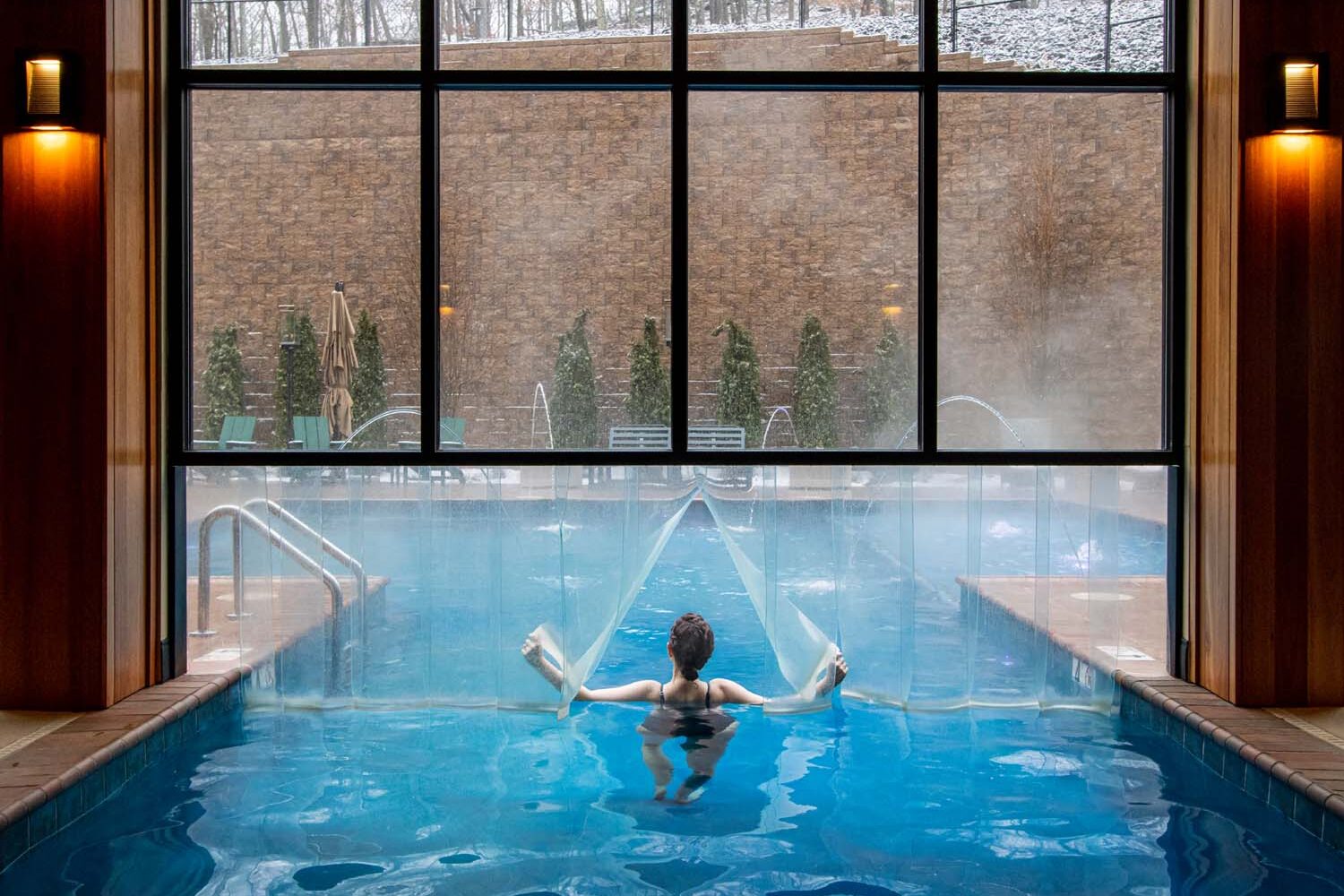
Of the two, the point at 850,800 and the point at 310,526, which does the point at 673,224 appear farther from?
the point at 850,800

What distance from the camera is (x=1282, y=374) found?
4.10 metres

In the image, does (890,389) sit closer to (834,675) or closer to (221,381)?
(834,675)

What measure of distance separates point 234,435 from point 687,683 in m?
2.08

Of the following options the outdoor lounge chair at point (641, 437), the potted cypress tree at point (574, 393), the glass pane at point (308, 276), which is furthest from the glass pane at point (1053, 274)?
the glass pane at point (308, 276)

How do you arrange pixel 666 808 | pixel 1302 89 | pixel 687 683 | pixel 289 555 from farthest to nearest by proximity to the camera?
pixel 289 555, pixel 687 683, pixel 1302 89, pixel 666 808

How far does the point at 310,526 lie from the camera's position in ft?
14.7

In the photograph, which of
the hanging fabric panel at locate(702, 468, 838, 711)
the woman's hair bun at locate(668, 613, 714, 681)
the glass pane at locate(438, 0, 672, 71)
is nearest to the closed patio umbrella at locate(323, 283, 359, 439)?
the glass pane at locate(438, 0, 672, 71)

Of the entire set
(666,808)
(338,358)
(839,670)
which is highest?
(338,358)

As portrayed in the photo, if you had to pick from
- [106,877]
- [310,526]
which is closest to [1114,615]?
[310,526]

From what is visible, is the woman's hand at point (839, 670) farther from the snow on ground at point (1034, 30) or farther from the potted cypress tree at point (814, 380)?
the snow on ground at point (1034, 30)

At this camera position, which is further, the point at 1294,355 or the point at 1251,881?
the point at 1294,355

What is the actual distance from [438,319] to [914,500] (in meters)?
2.07

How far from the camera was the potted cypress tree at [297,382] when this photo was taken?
4496 mm

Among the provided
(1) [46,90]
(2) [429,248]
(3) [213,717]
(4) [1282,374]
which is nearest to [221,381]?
(2) [429,248]
